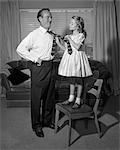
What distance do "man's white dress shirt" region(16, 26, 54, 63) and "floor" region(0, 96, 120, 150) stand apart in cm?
90

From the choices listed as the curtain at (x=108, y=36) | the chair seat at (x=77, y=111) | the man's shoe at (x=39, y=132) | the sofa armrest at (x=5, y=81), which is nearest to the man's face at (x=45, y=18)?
the chair seat at (x=77, y=111)

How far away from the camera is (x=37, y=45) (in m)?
2.87

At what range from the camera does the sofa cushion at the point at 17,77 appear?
14.1 ft

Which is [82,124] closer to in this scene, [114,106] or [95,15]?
[114,106]

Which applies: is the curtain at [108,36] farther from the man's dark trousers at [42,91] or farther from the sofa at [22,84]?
the man's dark trousers at [42,91]

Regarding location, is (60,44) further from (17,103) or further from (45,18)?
(17,103)

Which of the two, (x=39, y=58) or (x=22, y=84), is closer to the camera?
(x=39, y=58)

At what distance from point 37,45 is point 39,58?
0.48 ft

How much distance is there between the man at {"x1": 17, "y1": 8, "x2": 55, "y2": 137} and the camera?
2863 millimetres

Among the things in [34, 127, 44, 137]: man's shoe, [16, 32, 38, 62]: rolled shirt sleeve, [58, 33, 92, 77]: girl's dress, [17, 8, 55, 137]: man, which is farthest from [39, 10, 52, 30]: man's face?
[34, 127, 44, 137]: man's shoe

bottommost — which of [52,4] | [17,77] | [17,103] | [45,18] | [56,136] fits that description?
[56,136]

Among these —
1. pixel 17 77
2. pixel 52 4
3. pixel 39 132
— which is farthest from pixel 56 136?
pixel 52 4

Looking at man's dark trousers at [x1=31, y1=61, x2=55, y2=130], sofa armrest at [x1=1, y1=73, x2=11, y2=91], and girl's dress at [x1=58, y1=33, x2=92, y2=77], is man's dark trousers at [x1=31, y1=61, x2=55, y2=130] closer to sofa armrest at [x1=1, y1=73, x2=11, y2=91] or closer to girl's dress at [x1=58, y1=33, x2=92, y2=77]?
girl's dress at [x1=58, y1=33, x2=92, y2=77]

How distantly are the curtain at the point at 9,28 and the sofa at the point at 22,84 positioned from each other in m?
0.35
